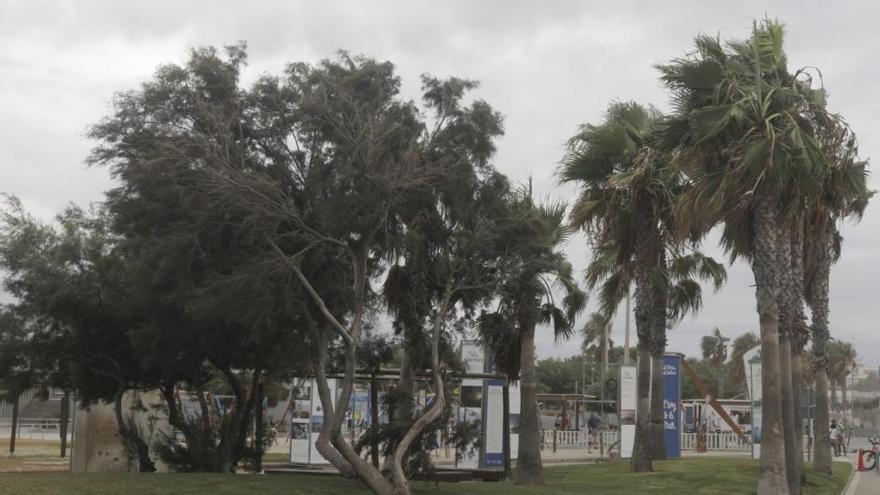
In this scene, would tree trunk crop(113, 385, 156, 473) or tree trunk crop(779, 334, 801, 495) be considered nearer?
tree trunk crop(779, 334, 801, 495)

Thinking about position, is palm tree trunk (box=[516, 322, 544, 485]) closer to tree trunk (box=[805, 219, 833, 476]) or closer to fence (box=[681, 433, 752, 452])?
tree trunk (box=[805, 219, 833, 476])

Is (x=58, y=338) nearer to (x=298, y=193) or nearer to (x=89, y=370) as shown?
(x=89, y=370)

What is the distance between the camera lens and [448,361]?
19.6 metres

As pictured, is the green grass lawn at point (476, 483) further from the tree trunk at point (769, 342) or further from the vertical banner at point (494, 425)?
the tree trunk at point (769, 342)

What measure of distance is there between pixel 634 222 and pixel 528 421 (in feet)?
17.6

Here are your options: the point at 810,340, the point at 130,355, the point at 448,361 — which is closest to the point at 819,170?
the point at 448,361

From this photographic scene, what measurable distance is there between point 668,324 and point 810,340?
406 cm

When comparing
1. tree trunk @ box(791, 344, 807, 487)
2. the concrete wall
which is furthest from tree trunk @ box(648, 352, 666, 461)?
the concrete wall

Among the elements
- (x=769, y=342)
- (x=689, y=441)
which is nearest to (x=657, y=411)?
(x=769, y=342)

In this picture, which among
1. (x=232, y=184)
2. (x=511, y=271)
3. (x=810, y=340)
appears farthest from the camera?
(x=810, y=340)

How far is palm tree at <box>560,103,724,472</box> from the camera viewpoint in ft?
71.7

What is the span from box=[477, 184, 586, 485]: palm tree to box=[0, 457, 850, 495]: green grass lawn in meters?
1.27

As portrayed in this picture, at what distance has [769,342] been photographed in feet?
58.9

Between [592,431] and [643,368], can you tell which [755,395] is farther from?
[592,431]
